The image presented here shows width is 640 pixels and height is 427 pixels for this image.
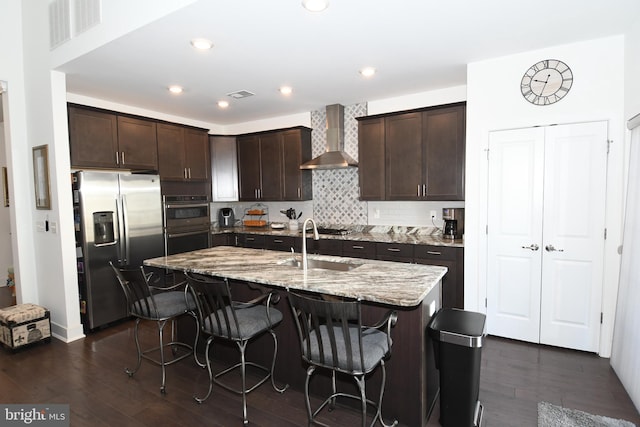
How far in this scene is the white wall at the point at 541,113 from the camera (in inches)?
114

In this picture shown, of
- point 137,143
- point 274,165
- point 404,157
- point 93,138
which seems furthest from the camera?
point 274,165

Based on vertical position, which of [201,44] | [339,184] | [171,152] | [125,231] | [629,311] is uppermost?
[201,44]

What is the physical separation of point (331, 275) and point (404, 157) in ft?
7.90

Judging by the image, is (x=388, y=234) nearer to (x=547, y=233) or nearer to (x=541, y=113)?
(x=547, y=233)

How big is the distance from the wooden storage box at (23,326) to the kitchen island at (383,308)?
1770 mm

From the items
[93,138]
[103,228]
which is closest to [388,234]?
[103,228]

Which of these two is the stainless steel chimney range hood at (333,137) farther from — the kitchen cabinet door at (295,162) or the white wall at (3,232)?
the white wall at (3,232)

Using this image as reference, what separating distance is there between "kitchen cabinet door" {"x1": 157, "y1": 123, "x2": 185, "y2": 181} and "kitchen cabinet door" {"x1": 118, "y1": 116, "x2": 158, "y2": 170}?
91 mm

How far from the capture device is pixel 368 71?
3.57m

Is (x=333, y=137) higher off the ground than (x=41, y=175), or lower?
higher

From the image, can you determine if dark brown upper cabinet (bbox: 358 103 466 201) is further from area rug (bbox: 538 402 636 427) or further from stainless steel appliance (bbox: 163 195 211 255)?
stainless steel appliance (bbox: 163 195 211 255)

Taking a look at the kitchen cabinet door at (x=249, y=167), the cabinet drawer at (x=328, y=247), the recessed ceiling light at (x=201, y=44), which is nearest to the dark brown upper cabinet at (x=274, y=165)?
the kitchen cabinet door at (x=249, y=167)

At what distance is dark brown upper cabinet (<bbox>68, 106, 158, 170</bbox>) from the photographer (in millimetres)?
3869

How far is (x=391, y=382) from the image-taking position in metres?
2.21
